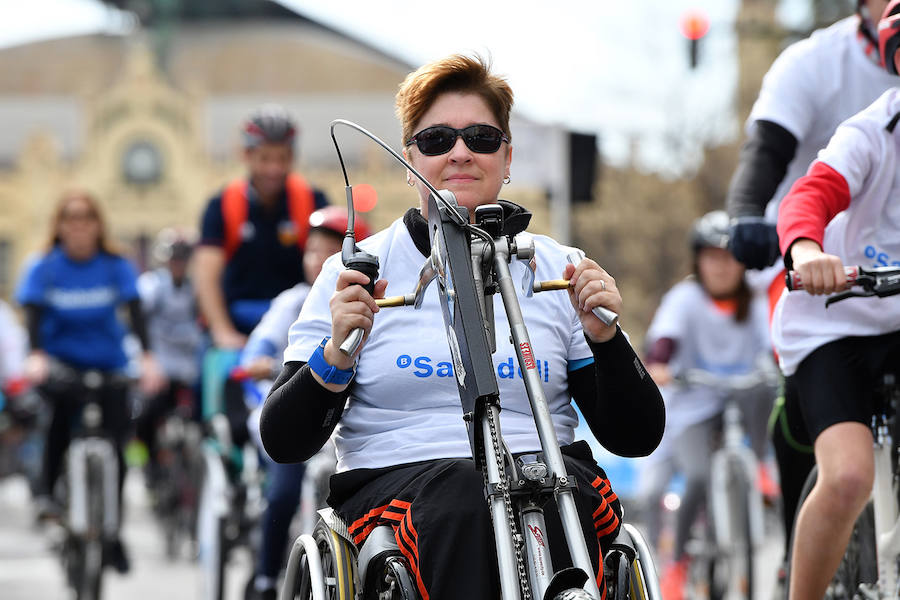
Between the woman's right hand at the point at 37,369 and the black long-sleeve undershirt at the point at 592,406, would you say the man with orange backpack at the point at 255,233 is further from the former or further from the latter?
the black long-sleeve undershirt at the point at 592,406

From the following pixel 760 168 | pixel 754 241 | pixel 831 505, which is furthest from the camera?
pixel 760 168

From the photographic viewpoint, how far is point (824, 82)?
16.3 feet

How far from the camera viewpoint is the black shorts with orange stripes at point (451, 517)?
3209 millimetres

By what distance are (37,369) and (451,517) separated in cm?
551

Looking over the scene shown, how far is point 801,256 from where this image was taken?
395cm

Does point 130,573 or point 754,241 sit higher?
point 754,241

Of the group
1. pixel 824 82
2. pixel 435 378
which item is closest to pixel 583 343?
pixel 435 378

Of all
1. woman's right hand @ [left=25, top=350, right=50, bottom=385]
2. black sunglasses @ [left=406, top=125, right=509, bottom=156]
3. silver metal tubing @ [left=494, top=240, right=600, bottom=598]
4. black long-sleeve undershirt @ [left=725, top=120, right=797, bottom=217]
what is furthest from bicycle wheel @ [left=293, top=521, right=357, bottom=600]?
woman's right hand @ [left=25, top=350, right=50, bottom=385]

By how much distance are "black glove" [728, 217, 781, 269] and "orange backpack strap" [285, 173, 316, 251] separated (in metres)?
3.28

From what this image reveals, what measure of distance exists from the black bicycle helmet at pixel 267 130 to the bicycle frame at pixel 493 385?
14.0 feet

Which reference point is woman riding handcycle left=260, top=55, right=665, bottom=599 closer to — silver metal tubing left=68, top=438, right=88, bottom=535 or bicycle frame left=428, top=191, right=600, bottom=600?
bicycle frame left=428, top=191, right=600, bottom=600

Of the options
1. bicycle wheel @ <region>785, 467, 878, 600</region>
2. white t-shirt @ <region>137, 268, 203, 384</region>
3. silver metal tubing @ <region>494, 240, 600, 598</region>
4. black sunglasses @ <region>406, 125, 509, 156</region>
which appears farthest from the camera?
white t-shirt @ <region>137, 268, 203, 384</region>

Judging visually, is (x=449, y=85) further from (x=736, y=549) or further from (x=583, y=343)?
(x=736, y=549)

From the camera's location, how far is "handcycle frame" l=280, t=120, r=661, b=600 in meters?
2.97
